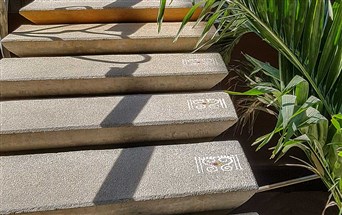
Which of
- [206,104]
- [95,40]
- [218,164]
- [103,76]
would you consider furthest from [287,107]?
[95,40]

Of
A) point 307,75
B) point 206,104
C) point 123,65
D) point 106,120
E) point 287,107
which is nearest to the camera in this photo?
point 287,107

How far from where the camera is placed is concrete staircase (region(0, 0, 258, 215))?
1.06 metres

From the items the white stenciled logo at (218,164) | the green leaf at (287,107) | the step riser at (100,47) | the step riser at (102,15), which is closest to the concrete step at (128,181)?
the white stenciled logo at (218,164)

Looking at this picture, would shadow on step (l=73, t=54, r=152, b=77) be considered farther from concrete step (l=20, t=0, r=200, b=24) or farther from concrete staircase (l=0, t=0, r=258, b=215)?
concrete step (l=20, t=0, r=200, b=24)

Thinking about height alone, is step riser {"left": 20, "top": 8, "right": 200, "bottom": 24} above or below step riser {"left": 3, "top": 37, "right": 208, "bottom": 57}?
above

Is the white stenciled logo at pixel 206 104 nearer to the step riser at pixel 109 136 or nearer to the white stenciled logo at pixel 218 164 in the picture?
the step riser at pixel 109 136

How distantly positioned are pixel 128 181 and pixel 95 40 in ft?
2.65

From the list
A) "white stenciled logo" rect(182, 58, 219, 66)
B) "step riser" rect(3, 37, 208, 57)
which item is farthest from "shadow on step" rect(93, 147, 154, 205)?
"step riser" rect(3, 37, 208, 57)

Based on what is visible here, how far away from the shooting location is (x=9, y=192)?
1.05 m

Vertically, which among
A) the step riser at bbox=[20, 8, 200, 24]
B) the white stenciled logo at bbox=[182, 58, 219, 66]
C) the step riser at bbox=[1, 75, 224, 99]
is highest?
the step riser at bbox=[20, 8, 200, 24]

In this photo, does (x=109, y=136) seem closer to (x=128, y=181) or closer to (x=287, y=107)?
(x=128, y=181)

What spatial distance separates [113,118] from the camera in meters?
1.29

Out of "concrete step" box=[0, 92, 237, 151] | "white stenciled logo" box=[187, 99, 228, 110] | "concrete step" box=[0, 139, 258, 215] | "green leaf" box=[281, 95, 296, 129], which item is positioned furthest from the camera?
"white stenciled logo" box=[187, 99, 228, 110]

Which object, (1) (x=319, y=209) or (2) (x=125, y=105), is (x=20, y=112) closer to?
(2) (x=125, y=105)
